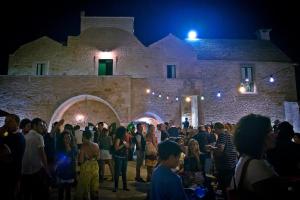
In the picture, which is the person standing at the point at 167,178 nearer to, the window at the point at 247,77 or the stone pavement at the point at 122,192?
the stone pavement at the point at 122,192

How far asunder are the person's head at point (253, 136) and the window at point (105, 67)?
1915cm

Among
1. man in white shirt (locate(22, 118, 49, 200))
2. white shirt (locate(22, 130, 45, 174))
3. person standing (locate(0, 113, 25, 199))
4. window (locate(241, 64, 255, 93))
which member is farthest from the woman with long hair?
window (locate(241, 64, 255, 93))

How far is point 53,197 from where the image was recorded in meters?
7.31

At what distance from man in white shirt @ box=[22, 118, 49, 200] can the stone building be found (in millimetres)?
12912

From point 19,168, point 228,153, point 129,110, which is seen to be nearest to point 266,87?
point 129,110

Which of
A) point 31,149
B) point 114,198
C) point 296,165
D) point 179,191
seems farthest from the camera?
point 114,198

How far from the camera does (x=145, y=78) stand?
1941cm

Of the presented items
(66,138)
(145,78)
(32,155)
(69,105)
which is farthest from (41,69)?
(32,155)

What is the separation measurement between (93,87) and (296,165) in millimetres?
15449

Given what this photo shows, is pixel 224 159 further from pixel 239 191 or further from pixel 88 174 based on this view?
pixel 239 191

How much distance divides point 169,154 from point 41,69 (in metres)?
19.9

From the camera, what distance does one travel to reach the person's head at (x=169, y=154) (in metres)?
3.10

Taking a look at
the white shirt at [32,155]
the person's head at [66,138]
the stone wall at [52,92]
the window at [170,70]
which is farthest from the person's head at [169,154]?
the window at [170,70]

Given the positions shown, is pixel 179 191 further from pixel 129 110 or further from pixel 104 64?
pixel 104 64
